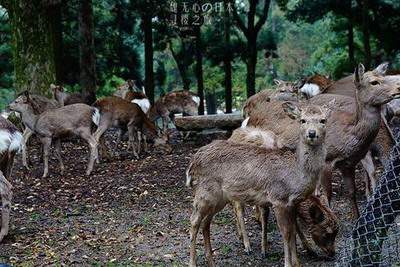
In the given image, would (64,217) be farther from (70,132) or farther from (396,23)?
(396,23)

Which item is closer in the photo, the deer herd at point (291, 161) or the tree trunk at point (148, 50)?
the deer herd at point (291, 161)

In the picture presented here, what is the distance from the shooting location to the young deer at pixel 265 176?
580 centimetres

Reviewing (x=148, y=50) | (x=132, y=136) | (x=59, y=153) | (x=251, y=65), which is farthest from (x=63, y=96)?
(x=251, y=65)

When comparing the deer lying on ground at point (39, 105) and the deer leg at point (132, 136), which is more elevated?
the deer lying on ground at point (39, 105)

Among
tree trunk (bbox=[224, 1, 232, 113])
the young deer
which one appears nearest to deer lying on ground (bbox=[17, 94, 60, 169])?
the young deer

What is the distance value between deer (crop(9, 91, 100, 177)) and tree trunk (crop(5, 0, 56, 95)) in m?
2.23

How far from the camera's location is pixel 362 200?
8.57 meters

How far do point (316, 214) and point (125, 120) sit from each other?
7.33 m

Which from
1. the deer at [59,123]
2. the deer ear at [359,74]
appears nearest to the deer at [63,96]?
the deer at [59,123]

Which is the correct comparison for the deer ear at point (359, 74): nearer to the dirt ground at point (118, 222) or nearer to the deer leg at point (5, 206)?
the dirt ground at point (118, 222)

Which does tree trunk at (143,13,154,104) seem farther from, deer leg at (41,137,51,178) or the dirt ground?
deer leg at (41,137,51,178)

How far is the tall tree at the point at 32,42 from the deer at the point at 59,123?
2236 millimetres

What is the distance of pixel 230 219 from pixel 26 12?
7.57 meters

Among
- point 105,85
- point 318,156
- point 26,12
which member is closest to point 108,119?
point 26,12
